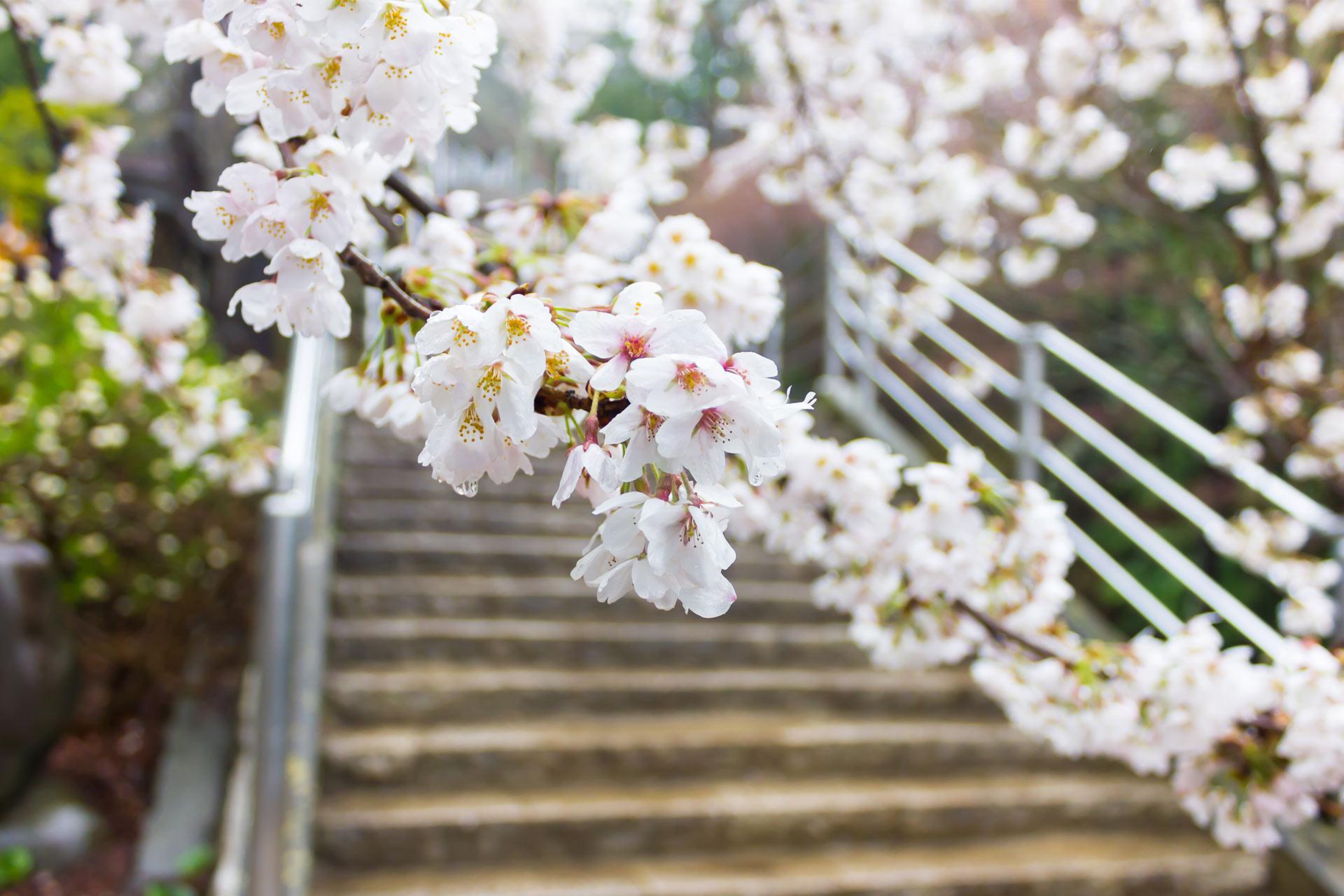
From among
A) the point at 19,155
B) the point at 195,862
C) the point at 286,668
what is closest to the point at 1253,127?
the point at 286,668

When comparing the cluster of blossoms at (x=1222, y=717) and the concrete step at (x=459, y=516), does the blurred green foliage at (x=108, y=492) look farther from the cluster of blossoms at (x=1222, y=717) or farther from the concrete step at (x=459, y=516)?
the cluster of blossoms at (x=1222, y=717)

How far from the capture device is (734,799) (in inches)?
89.6

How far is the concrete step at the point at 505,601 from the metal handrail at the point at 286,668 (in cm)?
29

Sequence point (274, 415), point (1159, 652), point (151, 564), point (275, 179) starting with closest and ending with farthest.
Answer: point (275, 179) → point (1159, 652) → point (151, 564) → point (274, 415)

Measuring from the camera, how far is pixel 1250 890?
2.30 metres

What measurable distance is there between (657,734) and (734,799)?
10.9 inches

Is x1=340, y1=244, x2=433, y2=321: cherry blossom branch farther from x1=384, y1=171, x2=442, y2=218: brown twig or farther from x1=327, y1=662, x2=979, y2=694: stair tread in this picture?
x1=327, y1=662, x2=979, y2=694: stair tread

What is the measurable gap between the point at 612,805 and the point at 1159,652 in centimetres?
133

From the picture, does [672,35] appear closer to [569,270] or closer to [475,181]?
[569,270]

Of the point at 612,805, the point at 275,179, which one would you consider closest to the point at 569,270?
the point at 275,179

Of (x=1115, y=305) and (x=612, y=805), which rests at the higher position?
(x=1115, y=305)

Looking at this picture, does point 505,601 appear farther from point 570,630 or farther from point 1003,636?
point 1003,636

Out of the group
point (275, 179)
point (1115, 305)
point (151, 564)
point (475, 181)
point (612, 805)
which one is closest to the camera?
point (275, 179)

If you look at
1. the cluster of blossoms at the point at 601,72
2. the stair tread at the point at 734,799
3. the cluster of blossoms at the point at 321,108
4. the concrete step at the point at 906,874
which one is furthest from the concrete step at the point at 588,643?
the cluster of blossoms at the point at 321,108
